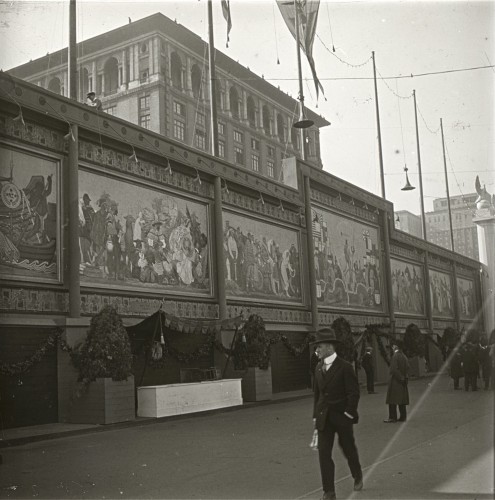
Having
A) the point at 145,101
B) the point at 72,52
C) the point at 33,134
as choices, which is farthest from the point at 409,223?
the point at 33,134

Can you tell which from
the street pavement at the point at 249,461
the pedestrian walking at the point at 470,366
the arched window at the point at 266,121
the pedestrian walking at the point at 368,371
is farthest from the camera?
the arched window at the point at 266,121

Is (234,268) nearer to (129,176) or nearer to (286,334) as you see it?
(286,334)

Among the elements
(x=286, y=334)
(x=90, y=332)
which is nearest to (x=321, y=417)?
(x=90, y=332)

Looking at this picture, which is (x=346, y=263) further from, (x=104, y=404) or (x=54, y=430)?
(x=54, y=430)

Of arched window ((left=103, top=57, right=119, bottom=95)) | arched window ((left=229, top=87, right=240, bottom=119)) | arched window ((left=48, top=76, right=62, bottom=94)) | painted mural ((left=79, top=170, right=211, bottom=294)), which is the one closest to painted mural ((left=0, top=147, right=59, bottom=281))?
painted mural ((left=79, top=170, right=211, bottom=294))

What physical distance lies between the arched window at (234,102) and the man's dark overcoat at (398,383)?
182 feet

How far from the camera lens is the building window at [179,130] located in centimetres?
5969

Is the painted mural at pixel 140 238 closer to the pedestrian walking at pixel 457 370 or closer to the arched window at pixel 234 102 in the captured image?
the pedestrian walking at pixel 457 370

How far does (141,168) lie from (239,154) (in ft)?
162

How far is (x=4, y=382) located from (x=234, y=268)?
10435 mm

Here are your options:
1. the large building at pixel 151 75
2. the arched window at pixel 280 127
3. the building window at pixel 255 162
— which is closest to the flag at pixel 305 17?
the large building at pixel 151 75

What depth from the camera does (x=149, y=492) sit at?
7707mm

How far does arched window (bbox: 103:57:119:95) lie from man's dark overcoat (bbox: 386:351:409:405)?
5054cm

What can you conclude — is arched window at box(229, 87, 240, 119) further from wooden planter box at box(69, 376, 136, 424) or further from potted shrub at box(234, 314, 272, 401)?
wooden planter box at box(69, 376, 136, 424)
